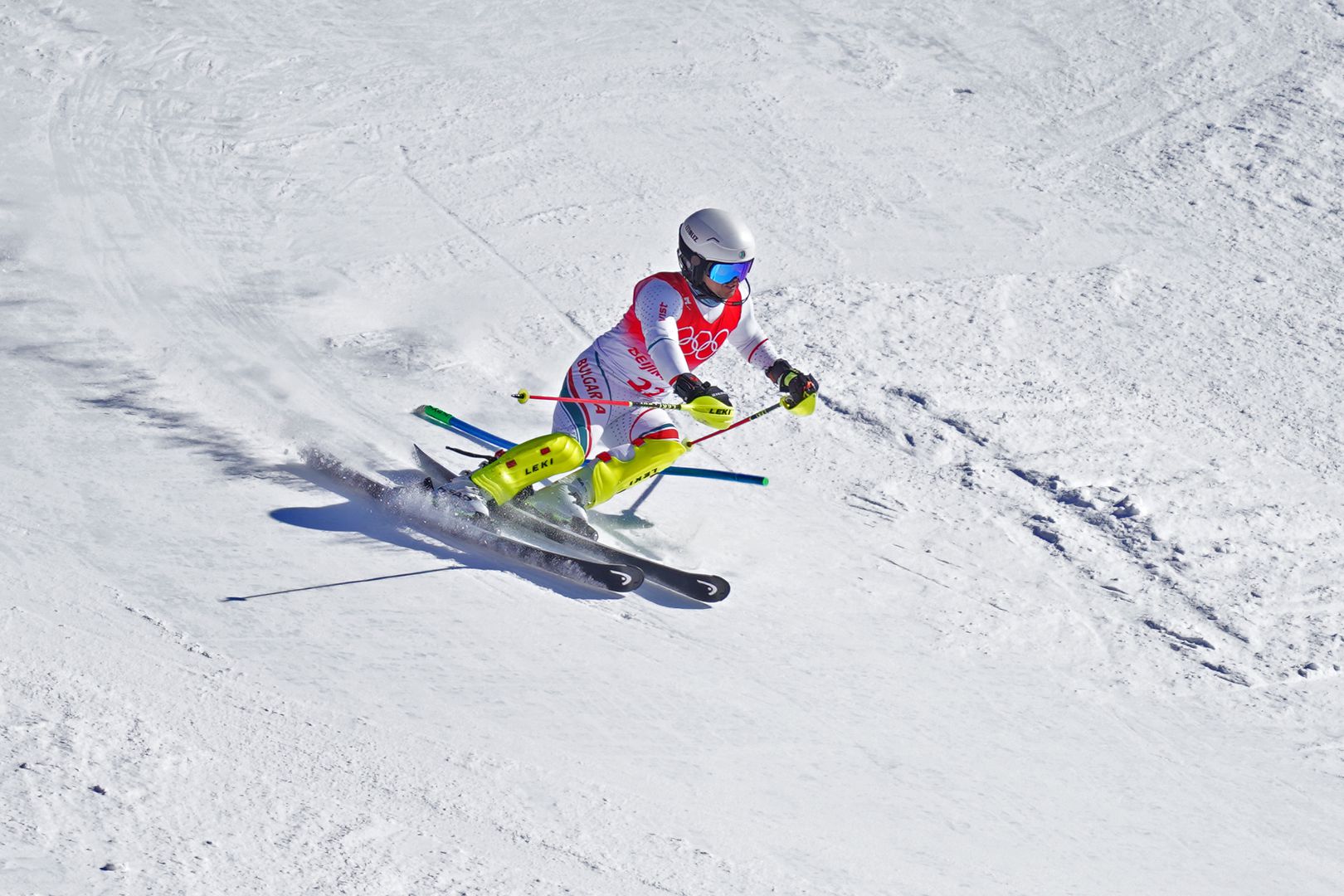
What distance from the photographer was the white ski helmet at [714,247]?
6.68 m

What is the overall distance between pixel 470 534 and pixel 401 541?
34 centimetres

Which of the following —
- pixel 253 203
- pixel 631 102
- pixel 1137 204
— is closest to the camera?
pixel 253 203

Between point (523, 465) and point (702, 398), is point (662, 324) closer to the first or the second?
point (702, 398)

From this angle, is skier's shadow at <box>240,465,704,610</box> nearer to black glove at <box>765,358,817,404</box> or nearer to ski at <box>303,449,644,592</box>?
ski at <box>303,449,644,592</box>

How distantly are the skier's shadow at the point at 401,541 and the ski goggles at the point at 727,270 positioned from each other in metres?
1.52

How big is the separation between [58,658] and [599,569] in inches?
93.5

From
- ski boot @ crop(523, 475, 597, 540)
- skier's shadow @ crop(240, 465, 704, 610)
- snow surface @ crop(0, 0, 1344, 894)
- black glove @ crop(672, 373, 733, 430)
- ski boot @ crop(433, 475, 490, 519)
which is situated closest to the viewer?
snow surface @ crop(0, 0, 1344, 894)

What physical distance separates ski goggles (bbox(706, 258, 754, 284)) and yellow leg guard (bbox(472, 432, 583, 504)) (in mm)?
1084

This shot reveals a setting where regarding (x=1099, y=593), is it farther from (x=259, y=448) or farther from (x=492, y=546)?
(x=259, y=448)

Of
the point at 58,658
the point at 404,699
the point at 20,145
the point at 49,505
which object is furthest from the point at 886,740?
the point at 20,145

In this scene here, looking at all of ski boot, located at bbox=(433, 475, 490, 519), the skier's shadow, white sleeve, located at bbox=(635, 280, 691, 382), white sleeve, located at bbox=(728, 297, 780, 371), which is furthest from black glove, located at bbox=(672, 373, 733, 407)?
ski boot, located at bbox=(433, 475, 490, 519)

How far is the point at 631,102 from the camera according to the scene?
476 inches

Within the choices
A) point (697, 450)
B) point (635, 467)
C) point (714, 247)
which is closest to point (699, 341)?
point (714, 247)

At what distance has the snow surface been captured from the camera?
5.53 m
